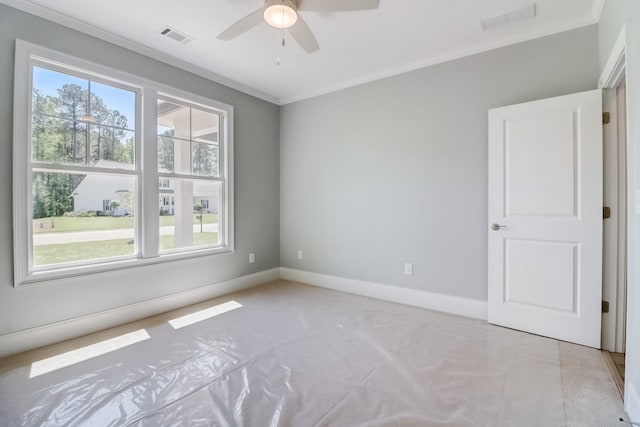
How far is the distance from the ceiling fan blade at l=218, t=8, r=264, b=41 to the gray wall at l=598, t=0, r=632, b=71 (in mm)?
2210

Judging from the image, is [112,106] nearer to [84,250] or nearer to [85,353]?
[84,250]

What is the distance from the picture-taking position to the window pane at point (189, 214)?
128 inches

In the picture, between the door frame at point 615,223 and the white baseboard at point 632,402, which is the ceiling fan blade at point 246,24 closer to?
the door frame at point 615,223

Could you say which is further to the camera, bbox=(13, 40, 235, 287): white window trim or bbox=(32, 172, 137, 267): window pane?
bbox=(32, 172, 137, 267): window pane

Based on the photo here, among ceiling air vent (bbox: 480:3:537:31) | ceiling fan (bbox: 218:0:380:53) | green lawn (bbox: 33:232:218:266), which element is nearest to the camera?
ceiling fan (bbox: 218:0:380:53)

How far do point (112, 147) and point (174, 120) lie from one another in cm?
74

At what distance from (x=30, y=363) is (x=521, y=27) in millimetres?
4822

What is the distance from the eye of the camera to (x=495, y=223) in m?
2.73

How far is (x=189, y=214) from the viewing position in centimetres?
349

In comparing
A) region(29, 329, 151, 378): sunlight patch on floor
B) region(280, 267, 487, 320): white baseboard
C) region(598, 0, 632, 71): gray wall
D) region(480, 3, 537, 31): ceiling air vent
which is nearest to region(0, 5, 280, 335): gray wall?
region(29, 329, 151, 378): sunlight patch on floor

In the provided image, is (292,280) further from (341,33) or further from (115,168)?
(341,33)

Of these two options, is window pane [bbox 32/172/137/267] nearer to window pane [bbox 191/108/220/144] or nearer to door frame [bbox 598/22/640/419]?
window pane [bbox 191/108/220/144]

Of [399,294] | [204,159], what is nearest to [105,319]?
[204,159]

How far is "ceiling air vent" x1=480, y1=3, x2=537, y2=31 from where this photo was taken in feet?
7.66
